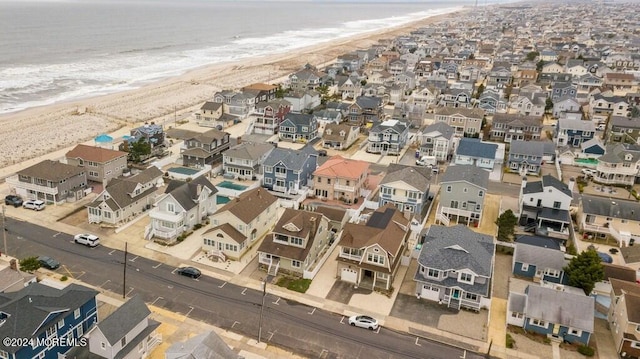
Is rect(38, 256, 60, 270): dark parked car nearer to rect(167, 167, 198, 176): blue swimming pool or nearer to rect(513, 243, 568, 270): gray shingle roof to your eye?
rect(167, 167, 198, 176): blue swimming pool

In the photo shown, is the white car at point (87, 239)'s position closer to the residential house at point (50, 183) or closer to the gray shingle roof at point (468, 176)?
the residential house at point (50, 183)

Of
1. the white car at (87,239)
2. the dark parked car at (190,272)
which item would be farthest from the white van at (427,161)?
the white car at (87,239)

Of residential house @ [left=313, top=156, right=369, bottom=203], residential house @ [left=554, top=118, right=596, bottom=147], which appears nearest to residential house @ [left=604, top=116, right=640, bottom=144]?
residential house @ [left=554, top=118, right=596, bottom=147]

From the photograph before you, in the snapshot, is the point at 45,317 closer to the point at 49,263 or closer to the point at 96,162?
the point at 49,263

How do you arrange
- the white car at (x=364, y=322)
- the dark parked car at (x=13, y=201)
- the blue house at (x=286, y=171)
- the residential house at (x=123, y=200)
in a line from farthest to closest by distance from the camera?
the blue house at (x=286, y=171) → the dark parked car at (x=13, y=201) → the residential house at (x=123, y=200) → the white car at (x=364, y=322)

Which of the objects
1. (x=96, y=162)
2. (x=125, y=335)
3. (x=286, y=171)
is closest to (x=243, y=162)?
(x=286, y=171)

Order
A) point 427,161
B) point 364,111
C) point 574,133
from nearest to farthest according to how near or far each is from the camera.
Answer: point 427,161 < point 574,133 < point 364,111

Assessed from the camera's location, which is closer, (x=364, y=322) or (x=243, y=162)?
(x=364, y=322)

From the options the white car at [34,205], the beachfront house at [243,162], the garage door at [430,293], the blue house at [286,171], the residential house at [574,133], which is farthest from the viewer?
the residential house at [574,133]
